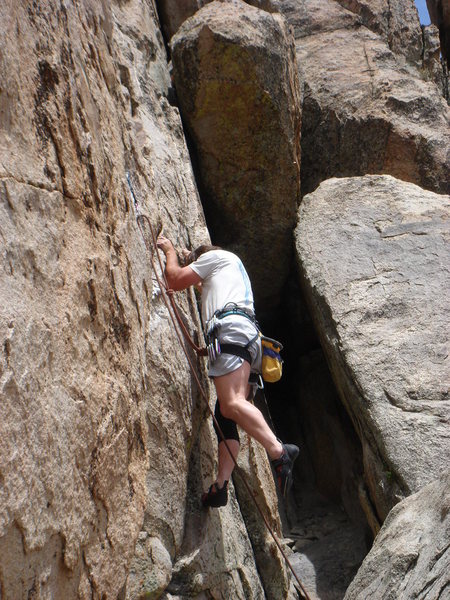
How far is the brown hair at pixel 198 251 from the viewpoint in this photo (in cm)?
553

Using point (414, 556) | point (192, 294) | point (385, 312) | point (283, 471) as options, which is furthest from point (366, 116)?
point (414, 556)

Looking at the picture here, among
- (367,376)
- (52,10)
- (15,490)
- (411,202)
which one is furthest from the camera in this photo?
(411,202)

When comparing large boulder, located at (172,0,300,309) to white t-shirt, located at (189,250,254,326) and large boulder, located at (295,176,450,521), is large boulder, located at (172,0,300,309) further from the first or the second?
white t-shirt, located at (189,250,254,326)

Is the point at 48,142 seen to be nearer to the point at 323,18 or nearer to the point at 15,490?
the point at 15,490

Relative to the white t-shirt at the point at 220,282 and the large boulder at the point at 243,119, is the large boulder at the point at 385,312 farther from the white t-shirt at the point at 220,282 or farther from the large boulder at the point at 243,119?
the white t-shirt at the point at 220,282

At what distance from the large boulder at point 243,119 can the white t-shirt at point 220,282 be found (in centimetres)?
305

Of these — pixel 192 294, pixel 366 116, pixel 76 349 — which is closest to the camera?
pixel 76 349

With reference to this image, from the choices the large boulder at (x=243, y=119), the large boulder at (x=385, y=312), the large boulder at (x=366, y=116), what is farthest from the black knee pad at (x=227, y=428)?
the large boulder at (x=366, y=116)

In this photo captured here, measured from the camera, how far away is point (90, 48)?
3.81m

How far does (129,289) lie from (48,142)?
943mm

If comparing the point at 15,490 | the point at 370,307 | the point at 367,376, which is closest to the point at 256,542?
the point at 367,376

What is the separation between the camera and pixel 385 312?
6762mm

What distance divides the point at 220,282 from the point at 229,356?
64 centimetres

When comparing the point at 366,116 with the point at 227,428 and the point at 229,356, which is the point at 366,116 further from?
the point at 227,428
